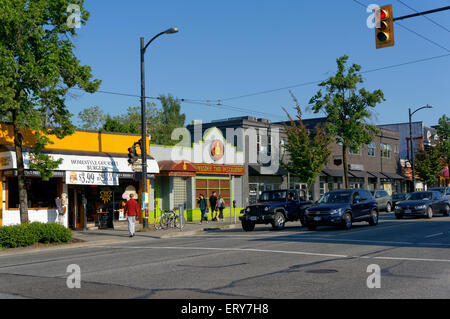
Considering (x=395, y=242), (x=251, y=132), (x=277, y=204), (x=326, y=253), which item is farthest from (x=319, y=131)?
(x=326, y=253)

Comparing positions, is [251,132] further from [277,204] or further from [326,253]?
[326,253]

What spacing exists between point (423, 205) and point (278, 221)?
9176mm

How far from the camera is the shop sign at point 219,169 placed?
32.3 meters

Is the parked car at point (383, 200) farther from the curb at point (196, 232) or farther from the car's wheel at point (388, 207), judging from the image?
the curb at point (196, 232)

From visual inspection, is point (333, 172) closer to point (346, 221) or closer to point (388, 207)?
point (388, 207)

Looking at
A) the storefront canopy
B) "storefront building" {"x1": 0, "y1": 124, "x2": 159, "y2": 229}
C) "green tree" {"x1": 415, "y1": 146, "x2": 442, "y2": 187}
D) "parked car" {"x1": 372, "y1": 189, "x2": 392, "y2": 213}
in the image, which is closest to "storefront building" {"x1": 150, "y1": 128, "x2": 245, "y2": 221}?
"storefront building" {"x1": 0, "y1": 124, "x2": 159, "y2": 229}

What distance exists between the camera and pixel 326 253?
12.8 meters

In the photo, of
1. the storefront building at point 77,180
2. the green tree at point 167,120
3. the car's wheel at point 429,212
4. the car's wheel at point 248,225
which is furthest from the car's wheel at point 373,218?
the green tree at point 167,120

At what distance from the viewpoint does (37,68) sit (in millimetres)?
A: 17906

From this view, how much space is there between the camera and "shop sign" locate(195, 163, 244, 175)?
32.3 m

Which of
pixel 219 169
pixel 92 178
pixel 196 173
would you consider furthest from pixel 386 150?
pixel 92 178

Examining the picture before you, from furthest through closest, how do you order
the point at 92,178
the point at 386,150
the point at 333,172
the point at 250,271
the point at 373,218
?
the point at 386,150 → the point at 333,172 → the point at 92,178 → the point at 373,218 → the point at 250,271

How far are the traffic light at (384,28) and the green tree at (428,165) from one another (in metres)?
48.4
